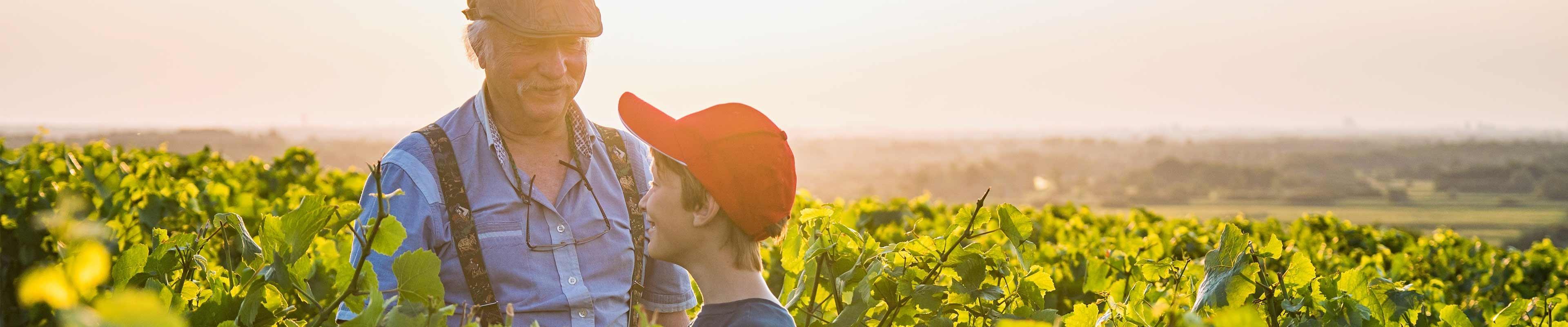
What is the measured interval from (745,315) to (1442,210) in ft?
107

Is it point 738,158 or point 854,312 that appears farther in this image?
point 738,158

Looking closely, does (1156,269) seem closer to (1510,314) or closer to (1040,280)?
(1040,280)

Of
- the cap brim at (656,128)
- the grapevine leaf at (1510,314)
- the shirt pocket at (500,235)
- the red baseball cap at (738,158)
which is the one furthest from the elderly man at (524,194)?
the grapevine leaf at (1510,314)

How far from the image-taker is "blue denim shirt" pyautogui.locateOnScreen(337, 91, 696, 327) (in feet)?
8.82

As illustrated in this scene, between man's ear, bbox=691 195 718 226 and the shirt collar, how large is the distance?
795 millimetres

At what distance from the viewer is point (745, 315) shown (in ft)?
7.00

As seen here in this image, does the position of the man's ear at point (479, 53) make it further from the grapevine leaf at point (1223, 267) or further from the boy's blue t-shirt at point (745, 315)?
the grapevine leaf at point (1223, 267)

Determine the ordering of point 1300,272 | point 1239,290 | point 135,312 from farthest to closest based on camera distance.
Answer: point 1300,272 < point 1239,290 < point 135,312

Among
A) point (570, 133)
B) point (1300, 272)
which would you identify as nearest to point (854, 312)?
point (1300, 272)

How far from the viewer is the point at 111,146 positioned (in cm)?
914

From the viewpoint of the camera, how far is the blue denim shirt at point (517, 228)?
8.82ft

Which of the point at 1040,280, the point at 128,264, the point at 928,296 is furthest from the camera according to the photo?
the point at 1040,280

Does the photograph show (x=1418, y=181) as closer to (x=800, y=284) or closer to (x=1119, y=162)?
(x=1119, y=162)

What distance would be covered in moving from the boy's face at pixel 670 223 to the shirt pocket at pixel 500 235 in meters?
0.58
